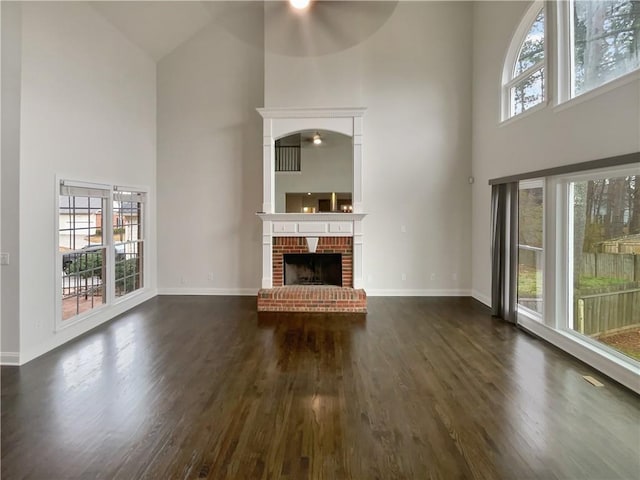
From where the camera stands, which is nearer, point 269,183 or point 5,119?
point 5,119

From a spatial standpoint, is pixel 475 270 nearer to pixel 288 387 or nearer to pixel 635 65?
pixel 635 65

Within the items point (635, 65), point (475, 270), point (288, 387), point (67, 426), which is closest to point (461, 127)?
point (475, 270)

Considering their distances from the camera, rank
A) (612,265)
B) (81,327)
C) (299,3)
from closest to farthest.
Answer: (299,3)
(612,265)
(81,327)

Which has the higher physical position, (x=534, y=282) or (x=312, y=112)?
(x=312, y=112)

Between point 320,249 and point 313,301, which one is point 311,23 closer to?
point 320,249

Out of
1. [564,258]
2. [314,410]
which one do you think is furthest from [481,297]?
[314,410]

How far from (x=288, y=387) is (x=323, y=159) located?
17.7ft

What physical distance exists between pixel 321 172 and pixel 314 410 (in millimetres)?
5515

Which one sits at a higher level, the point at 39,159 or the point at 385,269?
the point at 39,159

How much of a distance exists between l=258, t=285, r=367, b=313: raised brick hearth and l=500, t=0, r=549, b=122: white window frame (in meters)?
3.54

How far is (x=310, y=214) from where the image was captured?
237 inches

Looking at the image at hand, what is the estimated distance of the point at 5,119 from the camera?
3520 millimetres

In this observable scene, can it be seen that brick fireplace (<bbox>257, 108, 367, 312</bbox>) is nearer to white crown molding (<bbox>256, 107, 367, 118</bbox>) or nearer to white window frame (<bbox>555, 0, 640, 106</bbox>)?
white crown molding (<bbox>256, 107, 367, 118</bbox>)

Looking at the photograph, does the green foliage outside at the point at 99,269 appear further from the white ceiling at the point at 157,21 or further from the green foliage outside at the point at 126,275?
the white ceiling at the point at 157,21
